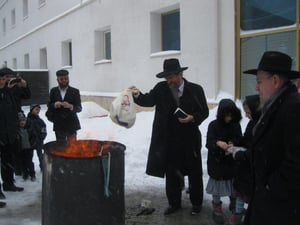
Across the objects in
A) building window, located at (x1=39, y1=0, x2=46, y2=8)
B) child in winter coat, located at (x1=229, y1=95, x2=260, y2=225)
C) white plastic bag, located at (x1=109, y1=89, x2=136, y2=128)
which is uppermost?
building window, located at (x1=39, y1=0, x2=46, y2=8)

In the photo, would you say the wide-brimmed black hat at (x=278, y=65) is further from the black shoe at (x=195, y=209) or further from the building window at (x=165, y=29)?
the building window at (x=165, y=29)

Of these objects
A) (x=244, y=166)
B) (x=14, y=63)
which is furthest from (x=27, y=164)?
(x=14, y=63)

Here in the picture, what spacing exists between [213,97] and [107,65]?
5.12m

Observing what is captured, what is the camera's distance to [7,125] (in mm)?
5109

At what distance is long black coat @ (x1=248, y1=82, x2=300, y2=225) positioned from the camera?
205cm

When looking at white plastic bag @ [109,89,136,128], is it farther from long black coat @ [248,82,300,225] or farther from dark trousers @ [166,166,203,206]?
long black coat @ [248,82,300,225]

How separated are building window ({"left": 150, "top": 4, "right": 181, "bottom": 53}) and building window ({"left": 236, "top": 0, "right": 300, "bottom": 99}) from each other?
85.0 inches

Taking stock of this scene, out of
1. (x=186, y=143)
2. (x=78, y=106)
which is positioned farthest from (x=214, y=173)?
(x=78, y=106)

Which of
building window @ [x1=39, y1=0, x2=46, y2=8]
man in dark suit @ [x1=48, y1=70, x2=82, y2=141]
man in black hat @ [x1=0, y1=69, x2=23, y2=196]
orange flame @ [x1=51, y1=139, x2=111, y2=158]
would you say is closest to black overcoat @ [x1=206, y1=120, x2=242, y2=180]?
orange flame @ [x1=51, y1=139, x2=111, y2=158]

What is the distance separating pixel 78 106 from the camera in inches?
231

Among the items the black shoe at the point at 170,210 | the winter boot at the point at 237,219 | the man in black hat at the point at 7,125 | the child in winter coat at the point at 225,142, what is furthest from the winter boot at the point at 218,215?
the man in black hat at the point at 7,125

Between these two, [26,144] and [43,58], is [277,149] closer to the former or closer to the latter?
[26,144]

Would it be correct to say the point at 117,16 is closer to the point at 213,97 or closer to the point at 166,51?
the point at 166,51

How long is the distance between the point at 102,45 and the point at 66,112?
25.0 ft
